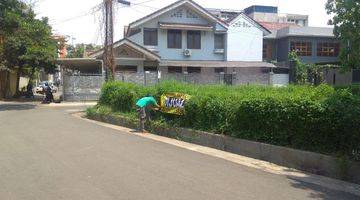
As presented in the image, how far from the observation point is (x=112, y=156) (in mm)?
11383

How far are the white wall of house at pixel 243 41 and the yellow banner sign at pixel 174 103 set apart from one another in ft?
87.9

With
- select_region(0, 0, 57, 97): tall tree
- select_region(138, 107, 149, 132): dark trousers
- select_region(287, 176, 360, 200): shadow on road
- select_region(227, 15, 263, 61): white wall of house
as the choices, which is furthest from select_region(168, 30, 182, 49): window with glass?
select_region(287, 176, 360, 200): shadow on road

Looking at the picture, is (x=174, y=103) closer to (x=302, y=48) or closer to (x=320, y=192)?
(x=320, y=192)

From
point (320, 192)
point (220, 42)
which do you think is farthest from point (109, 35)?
point (320, 192)

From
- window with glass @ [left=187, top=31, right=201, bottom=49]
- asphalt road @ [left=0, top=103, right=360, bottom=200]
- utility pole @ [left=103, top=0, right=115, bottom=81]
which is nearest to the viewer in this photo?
asphalt road @ [left=0, top=103, right=360, bottom=200]

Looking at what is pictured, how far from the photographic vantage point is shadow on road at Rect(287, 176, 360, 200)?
25.9ft

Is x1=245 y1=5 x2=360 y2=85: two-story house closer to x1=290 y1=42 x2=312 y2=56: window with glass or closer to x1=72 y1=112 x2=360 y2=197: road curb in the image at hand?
x1=290 y1=42 x2=312 y2=56: window with glass

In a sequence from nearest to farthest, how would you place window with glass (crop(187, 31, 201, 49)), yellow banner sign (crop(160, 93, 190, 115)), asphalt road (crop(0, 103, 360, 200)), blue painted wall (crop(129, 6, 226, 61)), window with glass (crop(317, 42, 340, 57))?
asphalt road (crop(0, 103, 360, 200)), yellow banner sign (crop(160, 93, 190, 115)), blue painted wall (crop(129, 6, 226, 61)), window with glass (crop(187, 31, 201, 49)), window with glass (crop(317, 42, 340, 57))

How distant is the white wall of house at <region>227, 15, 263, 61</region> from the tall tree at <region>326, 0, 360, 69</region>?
2916 cm

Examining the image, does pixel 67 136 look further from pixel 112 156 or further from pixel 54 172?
pixel 54 172

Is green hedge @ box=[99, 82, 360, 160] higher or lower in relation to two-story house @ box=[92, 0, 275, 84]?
lower

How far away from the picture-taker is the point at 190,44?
136ft

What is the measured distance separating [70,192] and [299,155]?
488 centimetres

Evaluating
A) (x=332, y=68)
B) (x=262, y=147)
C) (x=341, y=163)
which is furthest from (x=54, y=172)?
(x=332, y=68)
